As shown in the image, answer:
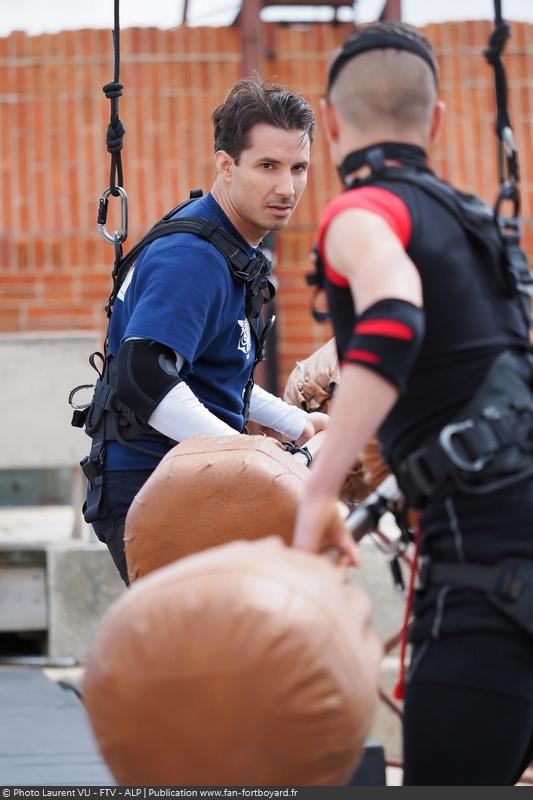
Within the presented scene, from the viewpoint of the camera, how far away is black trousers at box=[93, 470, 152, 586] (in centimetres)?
368

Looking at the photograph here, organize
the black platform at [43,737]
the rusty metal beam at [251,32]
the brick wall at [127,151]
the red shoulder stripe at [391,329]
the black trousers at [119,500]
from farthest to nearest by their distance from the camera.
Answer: the rusty metal beam at [251,32]
the brick wall at [127,151]
the black platform at [43,737]
the black trousers at [119,500]
the red shoulder stripe at [391,329]

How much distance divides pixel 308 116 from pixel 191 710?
2144 mm

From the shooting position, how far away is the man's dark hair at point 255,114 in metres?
3.80

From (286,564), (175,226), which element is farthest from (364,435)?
(175,226)

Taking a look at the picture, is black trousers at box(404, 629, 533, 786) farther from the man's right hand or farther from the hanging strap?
the hanging strap

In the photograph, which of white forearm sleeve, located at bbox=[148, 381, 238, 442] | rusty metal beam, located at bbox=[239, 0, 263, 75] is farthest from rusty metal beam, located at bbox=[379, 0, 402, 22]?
white forearm sleeve, located at bbox=[148, 381, 238, 442]

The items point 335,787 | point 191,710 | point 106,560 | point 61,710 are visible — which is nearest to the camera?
point 191,710

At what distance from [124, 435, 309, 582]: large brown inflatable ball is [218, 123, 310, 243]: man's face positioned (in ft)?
2.75

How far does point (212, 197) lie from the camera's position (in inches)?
151

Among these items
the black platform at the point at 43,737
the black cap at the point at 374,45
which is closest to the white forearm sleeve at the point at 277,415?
the black platform at the point at 43,737

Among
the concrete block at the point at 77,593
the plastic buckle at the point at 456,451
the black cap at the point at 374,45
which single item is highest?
the black cap at the point at 374,45

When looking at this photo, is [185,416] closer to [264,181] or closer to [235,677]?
[264,181]

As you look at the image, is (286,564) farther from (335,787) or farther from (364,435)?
(335,787)

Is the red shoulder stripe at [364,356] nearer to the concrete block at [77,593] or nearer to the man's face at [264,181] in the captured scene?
the man's face at [264,181]
